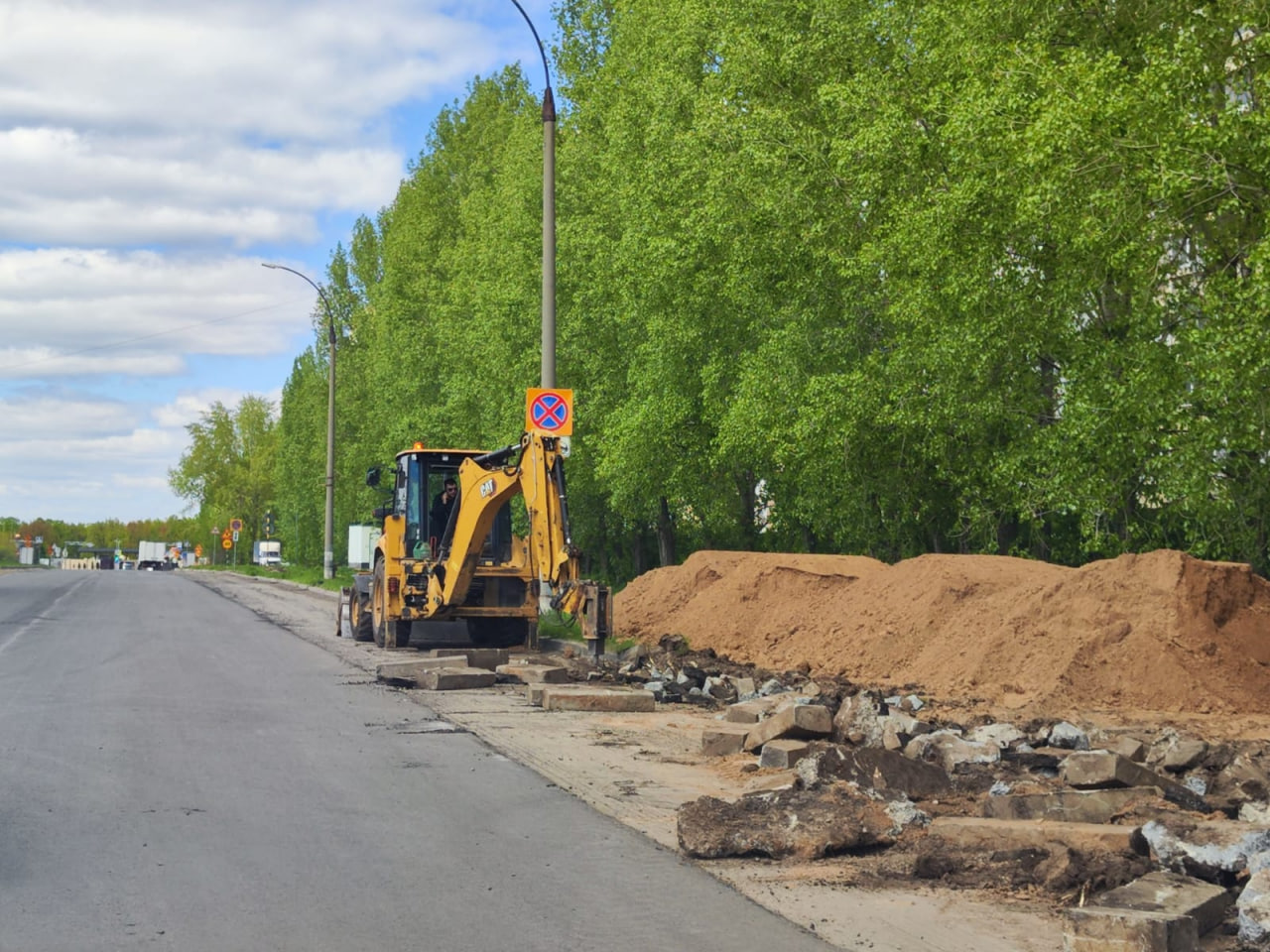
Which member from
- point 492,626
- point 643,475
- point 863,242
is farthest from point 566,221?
point 492,626

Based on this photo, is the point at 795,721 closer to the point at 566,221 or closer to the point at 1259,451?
the point at 1259,451

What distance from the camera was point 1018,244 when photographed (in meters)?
21.0

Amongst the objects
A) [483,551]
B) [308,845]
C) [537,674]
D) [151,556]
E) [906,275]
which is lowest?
[151,556]

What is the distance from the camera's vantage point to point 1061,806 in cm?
830

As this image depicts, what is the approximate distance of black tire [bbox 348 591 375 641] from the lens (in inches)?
955

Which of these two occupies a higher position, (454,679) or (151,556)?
(454,679)

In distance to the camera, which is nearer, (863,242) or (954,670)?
(954,670)

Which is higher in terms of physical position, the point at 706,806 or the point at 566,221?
the point at 566,221

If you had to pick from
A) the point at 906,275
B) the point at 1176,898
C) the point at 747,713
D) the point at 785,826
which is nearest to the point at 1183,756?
the point at 785,826

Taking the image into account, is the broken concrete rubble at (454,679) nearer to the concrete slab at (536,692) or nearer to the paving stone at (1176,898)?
the concrete slab at (536,692)

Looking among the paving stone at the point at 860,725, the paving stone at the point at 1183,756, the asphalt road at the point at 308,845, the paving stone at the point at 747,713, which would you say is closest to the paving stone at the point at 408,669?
the asphalt road at the point at 308,845

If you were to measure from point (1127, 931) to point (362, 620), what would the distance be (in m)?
20.0

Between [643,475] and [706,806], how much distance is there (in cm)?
2279

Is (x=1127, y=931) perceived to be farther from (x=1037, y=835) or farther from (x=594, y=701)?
(x=594, y=701)
